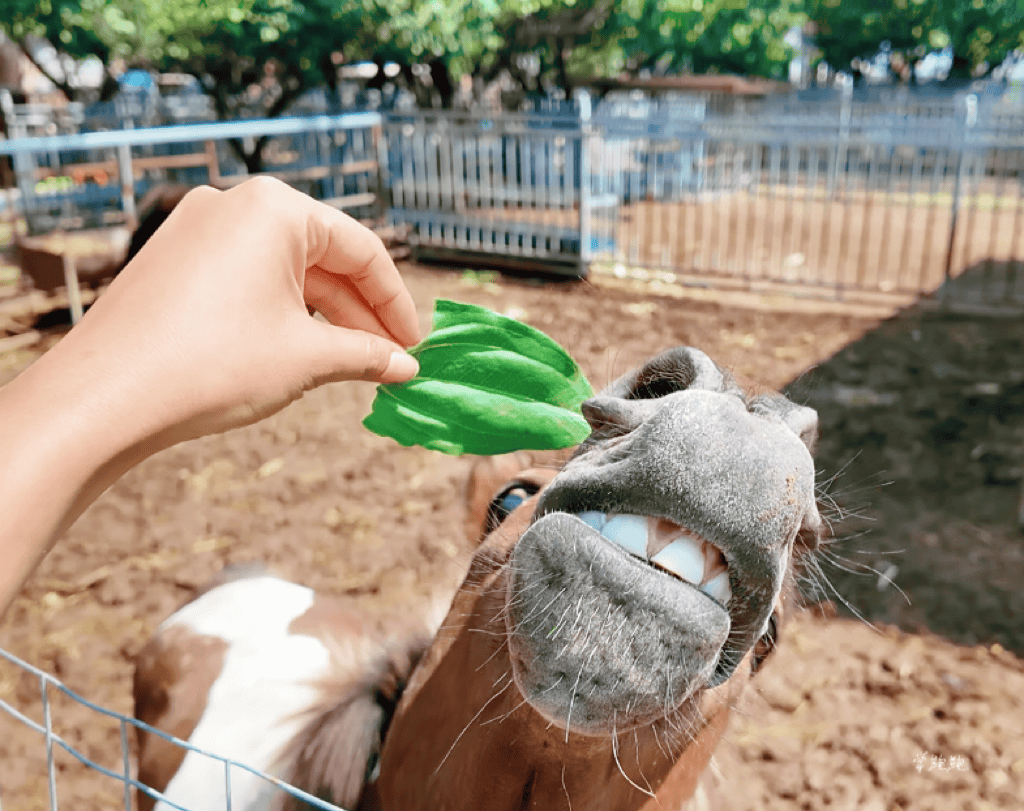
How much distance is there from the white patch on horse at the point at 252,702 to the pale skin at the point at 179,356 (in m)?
1.25

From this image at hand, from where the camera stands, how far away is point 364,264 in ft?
3.81

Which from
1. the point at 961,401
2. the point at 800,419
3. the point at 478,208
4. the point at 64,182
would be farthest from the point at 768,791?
the point at 64,182

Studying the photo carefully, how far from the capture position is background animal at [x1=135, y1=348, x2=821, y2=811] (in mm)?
1074

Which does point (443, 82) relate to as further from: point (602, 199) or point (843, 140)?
point (843, 140)

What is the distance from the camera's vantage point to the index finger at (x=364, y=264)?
1.09 m

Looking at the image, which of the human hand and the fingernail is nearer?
the human hand

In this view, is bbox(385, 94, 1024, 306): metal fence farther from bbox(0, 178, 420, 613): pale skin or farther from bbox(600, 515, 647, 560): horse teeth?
bbox(0, 178, 420, 613): pale skin

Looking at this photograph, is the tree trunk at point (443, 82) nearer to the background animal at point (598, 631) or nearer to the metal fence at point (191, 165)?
the metal fence at point (191, 165)

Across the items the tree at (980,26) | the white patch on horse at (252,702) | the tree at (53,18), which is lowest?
the white patch on horse at (252,702)

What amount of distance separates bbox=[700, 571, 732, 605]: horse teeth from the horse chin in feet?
0.09

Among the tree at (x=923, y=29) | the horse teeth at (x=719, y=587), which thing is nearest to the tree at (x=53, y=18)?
the horse teeth at (x=719, y=587)

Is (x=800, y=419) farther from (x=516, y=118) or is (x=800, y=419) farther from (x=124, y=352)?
(x=516, y=118)

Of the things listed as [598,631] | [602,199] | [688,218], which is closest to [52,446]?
[598,631]

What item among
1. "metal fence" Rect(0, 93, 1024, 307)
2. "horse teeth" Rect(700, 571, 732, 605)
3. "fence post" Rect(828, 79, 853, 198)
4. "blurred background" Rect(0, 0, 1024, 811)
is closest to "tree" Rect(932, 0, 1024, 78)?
"fence post" Rect(828, 79, 853, 198)
